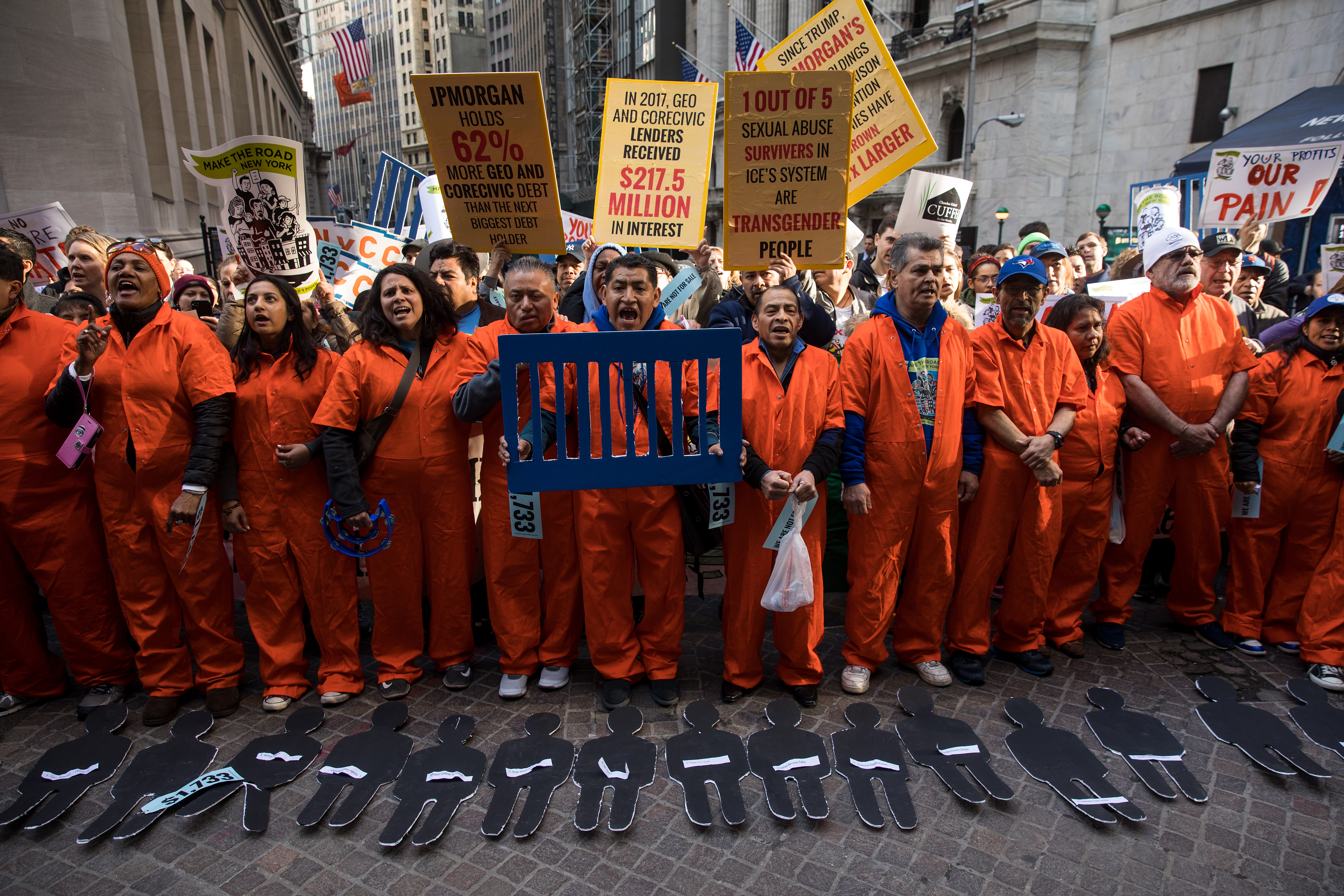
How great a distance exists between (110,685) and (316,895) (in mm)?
2105

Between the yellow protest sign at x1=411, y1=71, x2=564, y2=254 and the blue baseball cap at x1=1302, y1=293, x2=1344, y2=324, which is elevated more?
the yellow protest sign at x1=411, y1=71, x2=564, y2=254

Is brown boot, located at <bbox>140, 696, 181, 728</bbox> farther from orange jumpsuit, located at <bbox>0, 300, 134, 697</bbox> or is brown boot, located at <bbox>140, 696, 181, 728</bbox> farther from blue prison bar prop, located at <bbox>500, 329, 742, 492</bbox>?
blue prison bar prop, located at <bbox>500, 329, 742, 492</bbox>

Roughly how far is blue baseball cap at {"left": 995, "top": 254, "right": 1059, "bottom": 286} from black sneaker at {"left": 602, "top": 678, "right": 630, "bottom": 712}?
108 inches

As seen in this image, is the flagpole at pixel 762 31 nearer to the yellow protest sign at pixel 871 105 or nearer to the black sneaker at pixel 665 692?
the yellow protest sign at pixel 871 105

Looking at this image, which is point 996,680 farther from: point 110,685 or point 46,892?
point 110,685

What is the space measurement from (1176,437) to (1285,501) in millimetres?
689

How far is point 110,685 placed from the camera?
3830 millimetres

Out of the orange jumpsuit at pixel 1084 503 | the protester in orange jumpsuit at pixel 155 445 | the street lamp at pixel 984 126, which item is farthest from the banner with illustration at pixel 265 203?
the street lamp at pixel 984 126

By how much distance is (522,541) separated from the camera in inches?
146

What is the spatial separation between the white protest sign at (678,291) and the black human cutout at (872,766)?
209 cm

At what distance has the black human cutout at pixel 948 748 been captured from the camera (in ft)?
9.89

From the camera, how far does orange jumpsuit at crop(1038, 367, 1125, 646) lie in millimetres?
3914

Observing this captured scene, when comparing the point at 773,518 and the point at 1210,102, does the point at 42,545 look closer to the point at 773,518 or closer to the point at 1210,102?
the point at 773,518

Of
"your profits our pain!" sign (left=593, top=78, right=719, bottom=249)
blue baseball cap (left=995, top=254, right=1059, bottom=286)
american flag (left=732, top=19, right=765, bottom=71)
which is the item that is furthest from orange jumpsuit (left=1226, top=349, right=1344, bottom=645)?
american flag (left=732, top=19, right=765, bottom=71)
